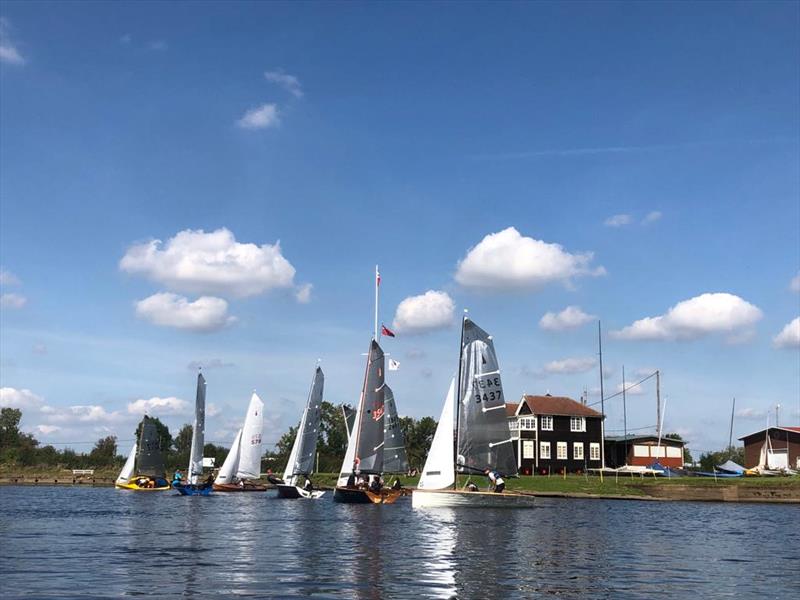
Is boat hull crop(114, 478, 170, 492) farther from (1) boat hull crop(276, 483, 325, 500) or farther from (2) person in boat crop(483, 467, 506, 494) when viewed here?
(2) person in boat crop(483, 467, 506, 494)

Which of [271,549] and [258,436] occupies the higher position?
[258,436]

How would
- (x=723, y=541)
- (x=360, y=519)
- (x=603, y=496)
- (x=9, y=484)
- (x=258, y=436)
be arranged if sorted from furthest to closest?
(x=9, y=484) → (x=258, y=436) → (x=603, y=496) → (x=360, y=519) → (x=723, y=541)

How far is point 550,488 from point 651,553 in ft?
179

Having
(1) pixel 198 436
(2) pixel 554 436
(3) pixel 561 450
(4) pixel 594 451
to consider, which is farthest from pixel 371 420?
(4) pixel 594 451

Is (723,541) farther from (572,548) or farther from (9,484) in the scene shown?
(9,484)

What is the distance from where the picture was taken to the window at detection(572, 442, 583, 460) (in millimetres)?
116625

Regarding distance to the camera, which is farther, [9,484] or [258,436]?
[9,484]

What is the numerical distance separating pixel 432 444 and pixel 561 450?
61.6 m

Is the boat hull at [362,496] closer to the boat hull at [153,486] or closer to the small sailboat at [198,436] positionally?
the small sailboat at [198,436]

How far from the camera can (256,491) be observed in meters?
98.2

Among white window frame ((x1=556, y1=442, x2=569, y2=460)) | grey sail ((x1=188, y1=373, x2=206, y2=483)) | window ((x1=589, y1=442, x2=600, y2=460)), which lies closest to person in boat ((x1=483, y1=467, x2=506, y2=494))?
grey sail ((x1=188, y1=373, x2=206, y2=483))

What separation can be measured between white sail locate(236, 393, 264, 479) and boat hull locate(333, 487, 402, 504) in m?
27.5

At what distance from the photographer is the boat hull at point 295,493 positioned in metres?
79.0

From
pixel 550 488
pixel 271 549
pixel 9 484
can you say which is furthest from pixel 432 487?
pixel 9 484
